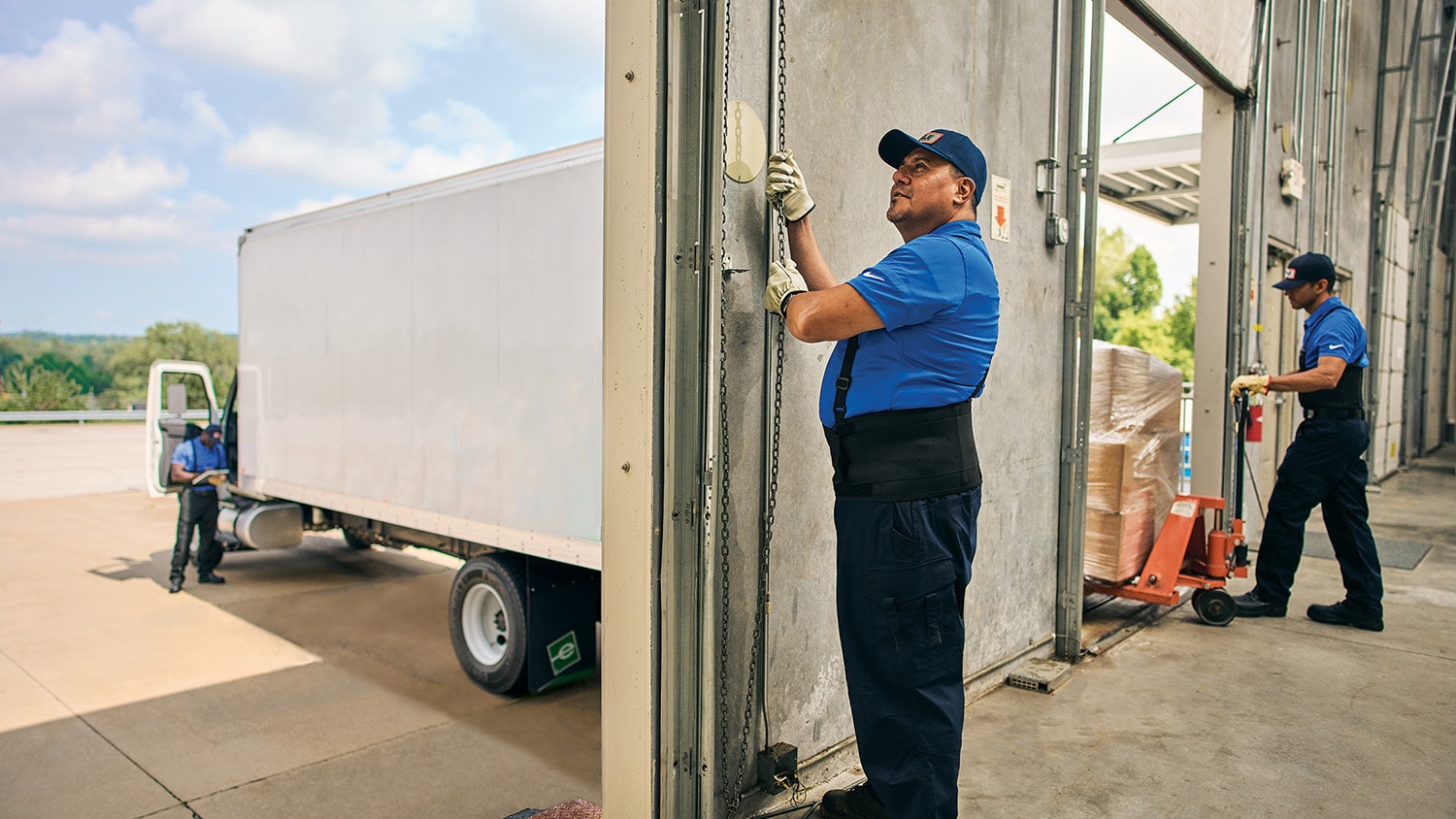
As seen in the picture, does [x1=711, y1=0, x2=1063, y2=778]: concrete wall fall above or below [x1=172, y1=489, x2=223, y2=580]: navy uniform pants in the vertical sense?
above

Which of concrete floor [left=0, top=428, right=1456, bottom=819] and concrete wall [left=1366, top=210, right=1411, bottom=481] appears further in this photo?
concrete wall [left=1366, top=210, right=1411, bottom=481]

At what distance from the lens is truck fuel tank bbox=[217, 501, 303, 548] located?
301 inches

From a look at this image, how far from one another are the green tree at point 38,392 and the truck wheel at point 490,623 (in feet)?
123

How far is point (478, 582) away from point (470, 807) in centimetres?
163

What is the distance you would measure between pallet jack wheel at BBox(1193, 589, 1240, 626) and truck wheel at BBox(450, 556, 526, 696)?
3.85 metres

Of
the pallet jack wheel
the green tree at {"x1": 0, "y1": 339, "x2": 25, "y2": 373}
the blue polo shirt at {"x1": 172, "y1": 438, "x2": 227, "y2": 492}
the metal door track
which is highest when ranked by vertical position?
the green tree at {"x1": 0, "y1": 339, "x2": 25, "y2": 373}

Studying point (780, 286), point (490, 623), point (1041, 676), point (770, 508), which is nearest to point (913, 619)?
point (770, 508)

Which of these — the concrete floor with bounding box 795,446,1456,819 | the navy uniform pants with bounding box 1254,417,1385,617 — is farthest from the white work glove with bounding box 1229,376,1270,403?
the concrete floor with bounding box 795,446,1456,819

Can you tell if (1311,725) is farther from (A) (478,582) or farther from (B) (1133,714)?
(A) (478,582)

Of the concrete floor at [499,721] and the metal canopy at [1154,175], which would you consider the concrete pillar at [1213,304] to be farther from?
the metal canopy at [1154,175]

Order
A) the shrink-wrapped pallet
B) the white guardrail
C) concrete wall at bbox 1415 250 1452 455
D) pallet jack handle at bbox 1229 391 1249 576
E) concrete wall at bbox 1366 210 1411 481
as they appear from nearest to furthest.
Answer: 1. the shrink-wrapped pallet
2. pallet jack handle at bbox 1229 391 1249 576
3. concrete wall at bbox 1366 210 1411 481
4. concrete wall at bbox 1415 250 1452 455
5. the white guardrail

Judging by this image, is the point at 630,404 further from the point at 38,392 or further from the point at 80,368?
the point at 80,368

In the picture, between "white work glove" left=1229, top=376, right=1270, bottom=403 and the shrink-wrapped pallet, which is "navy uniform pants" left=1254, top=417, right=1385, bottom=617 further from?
the shrink-wrapped pallet

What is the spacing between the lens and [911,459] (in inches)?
96.9
